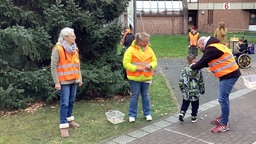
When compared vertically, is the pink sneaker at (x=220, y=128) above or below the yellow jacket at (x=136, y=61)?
below

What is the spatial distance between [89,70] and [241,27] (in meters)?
34.4

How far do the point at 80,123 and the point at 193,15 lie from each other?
36.4 meters

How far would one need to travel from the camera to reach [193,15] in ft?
133

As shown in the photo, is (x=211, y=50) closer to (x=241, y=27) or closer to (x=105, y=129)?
(x=105, y=129)

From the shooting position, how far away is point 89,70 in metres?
7.71

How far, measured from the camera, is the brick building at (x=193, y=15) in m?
35.9

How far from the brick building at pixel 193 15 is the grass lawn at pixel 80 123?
91.8 ft

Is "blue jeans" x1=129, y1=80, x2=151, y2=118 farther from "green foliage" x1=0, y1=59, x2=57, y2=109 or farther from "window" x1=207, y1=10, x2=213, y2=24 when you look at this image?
"window" x1=207, y1=10, x2=213, y2=24

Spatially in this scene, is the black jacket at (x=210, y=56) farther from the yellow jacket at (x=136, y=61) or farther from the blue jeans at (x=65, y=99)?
the blue jeans at (x=65, y=99)

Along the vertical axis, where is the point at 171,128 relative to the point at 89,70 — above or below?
below

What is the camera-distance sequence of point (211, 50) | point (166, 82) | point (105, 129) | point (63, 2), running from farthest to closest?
1. point (166, 82)
2. point (63, 2)
3. point (105, 129)
4. point (211, 50)

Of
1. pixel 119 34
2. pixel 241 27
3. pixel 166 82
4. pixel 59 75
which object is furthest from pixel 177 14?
pixel 59 75

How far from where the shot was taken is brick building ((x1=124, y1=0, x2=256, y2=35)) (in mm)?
35938

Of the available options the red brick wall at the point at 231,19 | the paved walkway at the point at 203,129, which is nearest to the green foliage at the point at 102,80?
the paved walkway at the point at 203,129
